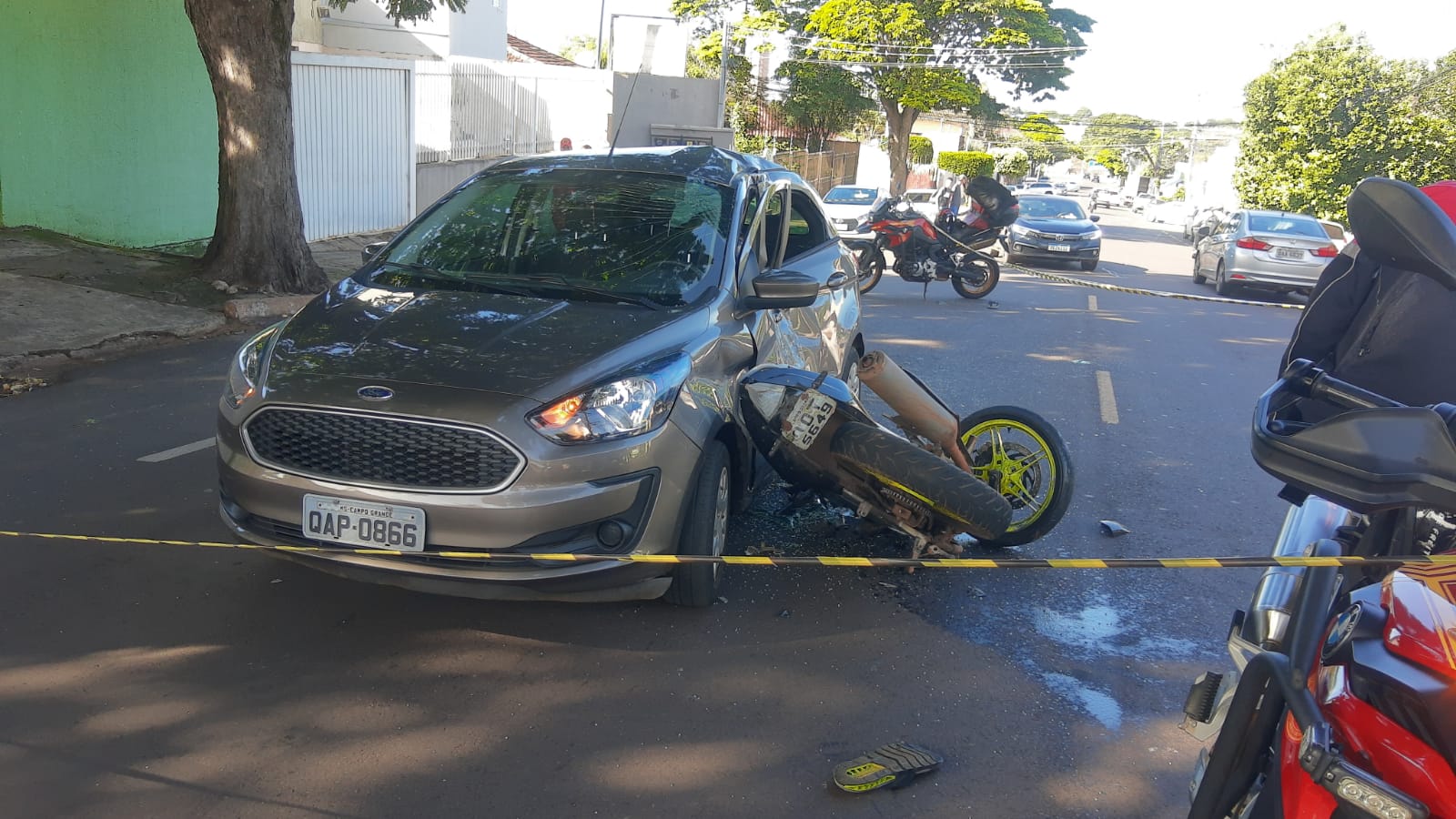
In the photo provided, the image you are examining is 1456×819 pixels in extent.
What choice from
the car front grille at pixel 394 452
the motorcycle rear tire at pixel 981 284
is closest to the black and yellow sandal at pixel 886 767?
the car front grille at pixel 394 452

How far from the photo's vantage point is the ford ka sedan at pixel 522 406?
3.66 m

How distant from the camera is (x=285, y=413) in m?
3.80

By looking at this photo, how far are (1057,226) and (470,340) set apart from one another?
17.6 m

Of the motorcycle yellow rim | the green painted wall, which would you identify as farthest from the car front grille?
the green painted wall

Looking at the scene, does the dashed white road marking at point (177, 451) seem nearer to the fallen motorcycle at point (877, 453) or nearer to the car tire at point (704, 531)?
the car tire at point (704, 531)

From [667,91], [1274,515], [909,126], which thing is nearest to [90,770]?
[1274,515]

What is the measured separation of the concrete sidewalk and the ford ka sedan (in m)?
4.29

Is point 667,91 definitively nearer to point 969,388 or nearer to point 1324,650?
point 969,388

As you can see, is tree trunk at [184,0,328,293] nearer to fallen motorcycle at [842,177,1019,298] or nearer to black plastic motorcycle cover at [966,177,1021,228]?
fallen motorcycle at [842,177,1019,298]

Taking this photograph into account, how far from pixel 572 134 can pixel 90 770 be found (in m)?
23.8

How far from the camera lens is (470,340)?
4.08 m

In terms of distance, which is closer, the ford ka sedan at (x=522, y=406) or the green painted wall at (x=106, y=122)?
the ford ka sedan at (x=522, y=406)

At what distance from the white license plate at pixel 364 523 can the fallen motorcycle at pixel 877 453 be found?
4.93ft

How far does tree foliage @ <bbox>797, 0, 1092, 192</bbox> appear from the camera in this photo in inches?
1607
